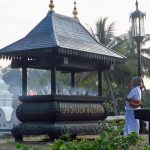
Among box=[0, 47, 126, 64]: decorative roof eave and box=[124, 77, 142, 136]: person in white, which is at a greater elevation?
box=[0, 47, 126, 64]: decorative roof eave

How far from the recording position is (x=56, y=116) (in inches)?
490

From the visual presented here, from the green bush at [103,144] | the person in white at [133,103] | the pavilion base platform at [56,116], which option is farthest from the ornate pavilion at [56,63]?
the green bush at [103,144]

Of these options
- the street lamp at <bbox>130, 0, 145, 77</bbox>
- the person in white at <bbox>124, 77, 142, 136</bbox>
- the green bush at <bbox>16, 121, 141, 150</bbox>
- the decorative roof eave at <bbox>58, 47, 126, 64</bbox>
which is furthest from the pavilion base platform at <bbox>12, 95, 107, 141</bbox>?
the green bush at <bbox>16, 121, 141, 150</bbox>

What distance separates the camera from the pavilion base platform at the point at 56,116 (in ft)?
40.8

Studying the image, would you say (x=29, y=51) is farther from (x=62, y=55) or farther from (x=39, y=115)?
(x=39, y=115)

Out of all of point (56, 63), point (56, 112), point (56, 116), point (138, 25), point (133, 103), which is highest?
point (138, 25)

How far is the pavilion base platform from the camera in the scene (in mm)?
12445

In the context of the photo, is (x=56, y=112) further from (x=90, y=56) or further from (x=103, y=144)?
(x=103, y=144)

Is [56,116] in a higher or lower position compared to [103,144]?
higher

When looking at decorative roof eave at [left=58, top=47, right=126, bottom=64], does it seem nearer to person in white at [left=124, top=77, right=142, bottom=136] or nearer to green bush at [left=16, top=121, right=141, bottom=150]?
person in white at [left=124, top=77, right=142, bottom=136]

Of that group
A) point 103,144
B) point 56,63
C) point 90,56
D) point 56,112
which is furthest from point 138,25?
point 103,144

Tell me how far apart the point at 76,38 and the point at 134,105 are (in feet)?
10.0

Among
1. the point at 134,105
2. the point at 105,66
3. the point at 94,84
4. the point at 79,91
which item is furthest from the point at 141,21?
the point at 94,84

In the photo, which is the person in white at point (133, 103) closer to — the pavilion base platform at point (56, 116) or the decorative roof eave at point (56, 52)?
the pavilion base platform at point (56, 116)
